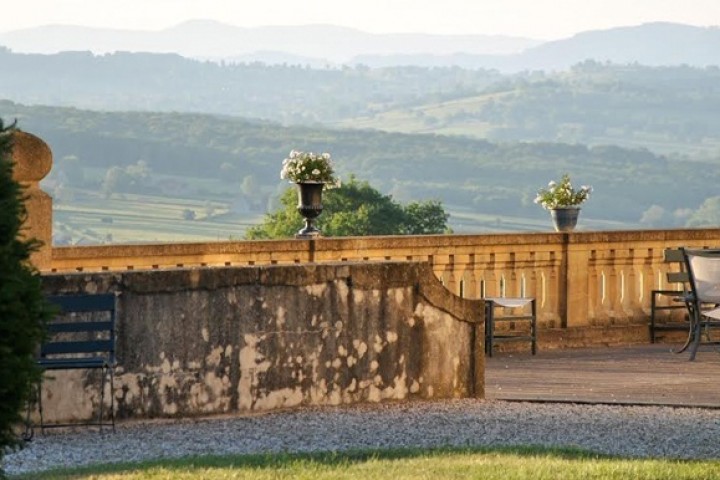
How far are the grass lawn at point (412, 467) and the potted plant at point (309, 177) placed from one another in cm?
894

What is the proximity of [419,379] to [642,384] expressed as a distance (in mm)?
2923

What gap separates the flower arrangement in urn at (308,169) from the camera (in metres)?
19.9

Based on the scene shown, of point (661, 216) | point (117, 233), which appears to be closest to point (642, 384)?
point (117, 233)

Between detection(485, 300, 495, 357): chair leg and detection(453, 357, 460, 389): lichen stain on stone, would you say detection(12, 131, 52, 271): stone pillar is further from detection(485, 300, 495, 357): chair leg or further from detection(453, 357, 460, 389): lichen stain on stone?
detection(485, 300, 495, 357): chair leg

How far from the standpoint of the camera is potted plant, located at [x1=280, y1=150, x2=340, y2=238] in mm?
19672

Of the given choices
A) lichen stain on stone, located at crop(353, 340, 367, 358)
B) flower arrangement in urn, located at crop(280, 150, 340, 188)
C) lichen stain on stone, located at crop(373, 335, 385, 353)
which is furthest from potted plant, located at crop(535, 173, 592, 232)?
lichen stain on stone, located at crop(353, 340, 367, 358)

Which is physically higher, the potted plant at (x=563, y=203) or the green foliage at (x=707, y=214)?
the potted plant at (x=563, y=203)

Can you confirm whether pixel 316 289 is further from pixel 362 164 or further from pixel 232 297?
pixel 362 164

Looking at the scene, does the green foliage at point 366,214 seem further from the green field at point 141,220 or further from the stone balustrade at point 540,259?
the stone balustrade at point 540,259

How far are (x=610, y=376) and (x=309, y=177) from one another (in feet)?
15.1

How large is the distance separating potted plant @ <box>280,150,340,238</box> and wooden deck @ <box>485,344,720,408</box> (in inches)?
98.4

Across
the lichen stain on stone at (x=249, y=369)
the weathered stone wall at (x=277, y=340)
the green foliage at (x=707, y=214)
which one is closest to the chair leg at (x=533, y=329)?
the weathered stone wall at (x=277, y=340)

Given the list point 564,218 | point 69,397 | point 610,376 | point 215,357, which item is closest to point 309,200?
point 564,218

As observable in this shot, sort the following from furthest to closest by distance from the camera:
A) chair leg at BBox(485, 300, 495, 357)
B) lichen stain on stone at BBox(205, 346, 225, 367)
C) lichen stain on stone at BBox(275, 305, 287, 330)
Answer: chair leg at BBox(485, 300, 495, 357), lichen stain on stone at BBox(275, 305, 287, 330), lichen stain on stone at BBox(205, 346, 225, 367)
